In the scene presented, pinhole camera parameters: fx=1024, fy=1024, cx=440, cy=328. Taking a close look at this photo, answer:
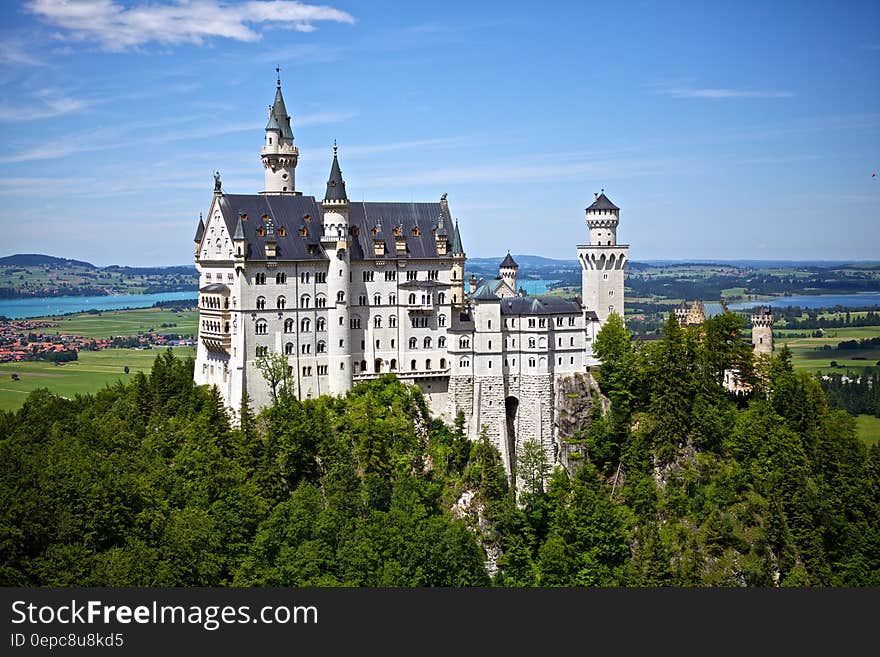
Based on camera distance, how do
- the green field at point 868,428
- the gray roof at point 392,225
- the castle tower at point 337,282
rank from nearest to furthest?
the castle tower at point 337,282 → the gray roof at point 392,225 → the green field at point 868,428

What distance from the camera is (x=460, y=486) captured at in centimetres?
8025

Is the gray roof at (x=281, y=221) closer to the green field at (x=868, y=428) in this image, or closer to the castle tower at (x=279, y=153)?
the castle tower at (x=279, y=153)

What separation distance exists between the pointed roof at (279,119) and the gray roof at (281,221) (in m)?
6.59

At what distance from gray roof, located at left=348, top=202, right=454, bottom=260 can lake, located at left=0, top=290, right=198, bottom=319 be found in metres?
45.6

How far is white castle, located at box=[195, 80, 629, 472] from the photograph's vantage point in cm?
8069

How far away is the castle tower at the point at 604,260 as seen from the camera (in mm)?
93688

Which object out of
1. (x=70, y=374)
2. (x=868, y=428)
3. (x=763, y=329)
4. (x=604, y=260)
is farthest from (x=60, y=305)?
(x=868, y=428)

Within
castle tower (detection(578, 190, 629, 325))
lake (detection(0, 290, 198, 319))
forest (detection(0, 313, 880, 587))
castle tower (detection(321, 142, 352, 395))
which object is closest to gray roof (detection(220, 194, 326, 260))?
castle tower (detection(321, 142, 352, 395))

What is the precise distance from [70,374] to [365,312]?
36.5m

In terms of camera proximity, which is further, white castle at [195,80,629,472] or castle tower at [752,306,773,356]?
castle tower at [752,306,773,356]

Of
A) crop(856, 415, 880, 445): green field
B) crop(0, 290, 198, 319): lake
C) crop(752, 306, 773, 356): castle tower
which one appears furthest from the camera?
crop(0, 290, 198, 319): lake

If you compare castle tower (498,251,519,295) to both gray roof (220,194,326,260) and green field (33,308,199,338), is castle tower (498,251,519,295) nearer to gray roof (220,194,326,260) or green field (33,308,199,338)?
gray roof (220,194,326,260)

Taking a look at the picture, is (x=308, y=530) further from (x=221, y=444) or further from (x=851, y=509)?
(x=851, y=509)

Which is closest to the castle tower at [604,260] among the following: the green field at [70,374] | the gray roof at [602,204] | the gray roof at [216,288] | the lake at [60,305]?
the gray roof at [602,204]
